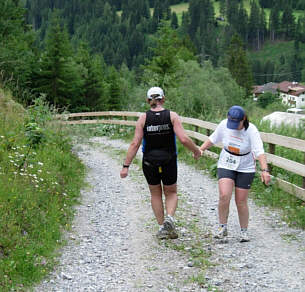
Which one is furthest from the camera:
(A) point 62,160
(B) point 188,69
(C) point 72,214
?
(B) point 188,69

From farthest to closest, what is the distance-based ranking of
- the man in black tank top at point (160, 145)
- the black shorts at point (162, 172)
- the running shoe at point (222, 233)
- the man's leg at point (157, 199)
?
the man's leg at point (157, 199) → the running shoe at point (222, 233) → the black shorts at point (162, 172) → the man in black tank top at point (160, 145)

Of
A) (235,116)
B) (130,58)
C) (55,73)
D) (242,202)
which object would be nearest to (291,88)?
(130,58)

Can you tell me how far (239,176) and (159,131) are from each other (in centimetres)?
117

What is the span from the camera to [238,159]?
6.11m

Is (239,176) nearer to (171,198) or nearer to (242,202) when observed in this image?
(242,202)

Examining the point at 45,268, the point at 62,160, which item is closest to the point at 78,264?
the point at 45,268

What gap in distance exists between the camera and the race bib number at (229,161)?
612cm

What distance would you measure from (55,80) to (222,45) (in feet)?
387

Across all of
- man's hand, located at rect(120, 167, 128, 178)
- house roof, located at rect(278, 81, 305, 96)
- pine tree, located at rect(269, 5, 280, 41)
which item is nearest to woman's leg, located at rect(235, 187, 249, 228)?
man's hand, located at rect(120, 167, 128, 178)

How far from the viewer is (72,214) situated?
764cm

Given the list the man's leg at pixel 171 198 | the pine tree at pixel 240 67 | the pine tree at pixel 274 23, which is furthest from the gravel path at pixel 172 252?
the pine tree at pixel 274 23

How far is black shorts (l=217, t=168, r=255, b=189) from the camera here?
6135 millimetres

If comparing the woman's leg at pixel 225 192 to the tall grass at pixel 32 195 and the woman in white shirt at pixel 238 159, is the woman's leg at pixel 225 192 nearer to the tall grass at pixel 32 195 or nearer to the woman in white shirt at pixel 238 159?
the woman in white shirt at pixel 238 159

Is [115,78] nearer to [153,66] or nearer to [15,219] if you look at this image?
[153,66]
